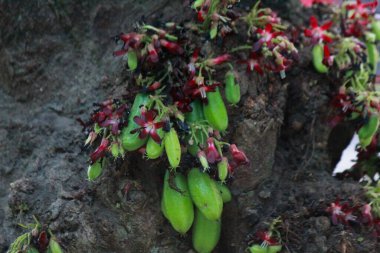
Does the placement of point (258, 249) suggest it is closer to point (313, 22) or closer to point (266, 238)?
point (266, 238)

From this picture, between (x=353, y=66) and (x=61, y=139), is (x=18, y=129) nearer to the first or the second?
(x=61, y=139)

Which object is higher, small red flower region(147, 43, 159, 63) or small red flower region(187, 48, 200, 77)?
small red flower region(147, 43, 159, 63)

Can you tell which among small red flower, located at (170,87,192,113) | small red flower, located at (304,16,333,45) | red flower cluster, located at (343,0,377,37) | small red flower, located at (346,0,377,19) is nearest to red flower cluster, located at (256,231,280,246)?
small red flower, located at (170,87,192,113)

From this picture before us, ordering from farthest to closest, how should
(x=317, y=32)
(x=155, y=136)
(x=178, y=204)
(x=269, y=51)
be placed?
(x=317, y=32)
(x=269, y=51)
(x=178, y=204)
(x=155, y=136)

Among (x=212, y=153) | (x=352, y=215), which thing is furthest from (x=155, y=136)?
(x=352, y=215)

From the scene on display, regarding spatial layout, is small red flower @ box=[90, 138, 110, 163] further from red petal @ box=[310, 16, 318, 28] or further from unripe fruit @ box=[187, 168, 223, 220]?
red petal @ box=[310, 16, 318, 28]

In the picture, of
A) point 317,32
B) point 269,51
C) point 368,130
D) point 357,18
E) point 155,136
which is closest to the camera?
point 155,136

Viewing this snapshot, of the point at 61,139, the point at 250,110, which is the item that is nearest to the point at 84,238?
the point at 61,139
